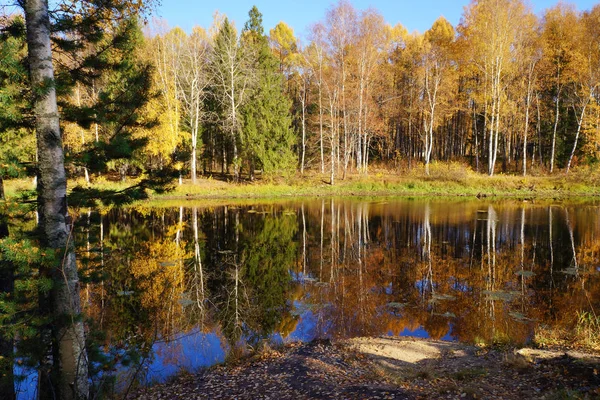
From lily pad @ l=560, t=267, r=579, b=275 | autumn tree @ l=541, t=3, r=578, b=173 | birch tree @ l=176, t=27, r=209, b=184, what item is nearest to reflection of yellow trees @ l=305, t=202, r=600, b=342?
lily pad @ l=560, t=267, r=579, b=275

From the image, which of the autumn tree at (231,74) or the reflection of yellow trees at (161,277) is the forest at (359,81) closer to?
the autumn tree at (231,74)

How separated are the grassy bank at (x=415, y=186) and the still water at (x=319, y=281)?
1069cm

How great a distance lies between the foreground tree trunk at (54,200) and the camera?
16.3 feet

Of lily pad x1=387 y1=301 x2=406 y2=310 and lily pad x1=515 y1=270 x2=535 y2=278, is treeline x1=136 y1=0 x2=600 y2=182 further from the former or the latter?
lily pad x1=387 y1=301 x2=406 y2=310

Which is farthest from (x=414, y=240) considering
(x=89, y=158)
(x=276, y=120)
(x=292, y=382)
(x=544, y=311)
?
(x=276, y=120)

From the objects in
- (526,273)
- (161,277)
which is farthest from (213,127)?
(526,273)

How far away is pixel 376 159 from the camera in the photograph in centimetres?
4981

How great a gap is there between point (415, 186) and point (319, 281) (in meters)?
25.1

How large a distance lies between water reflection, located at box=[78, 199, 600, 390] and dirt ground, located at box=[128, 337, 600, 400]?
92 centimetres

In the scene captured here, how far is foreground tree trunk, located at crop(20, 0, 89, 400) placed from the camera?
4973mm

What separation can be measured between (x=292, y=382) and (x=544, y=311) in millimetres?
7115

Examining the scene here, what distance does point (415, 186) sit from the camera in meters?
35.6

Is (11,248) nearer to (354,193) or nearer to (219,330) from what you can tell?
(219,330)

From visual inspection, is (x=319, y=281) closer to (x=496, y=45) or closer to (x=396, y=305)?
(x=396, y=305)
